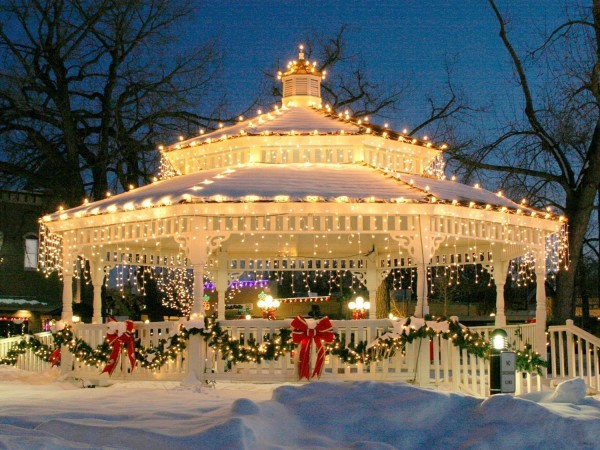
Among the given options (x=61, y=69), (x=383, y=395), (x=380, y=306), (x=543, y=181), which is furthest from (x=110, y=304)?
(x=383, y=395)

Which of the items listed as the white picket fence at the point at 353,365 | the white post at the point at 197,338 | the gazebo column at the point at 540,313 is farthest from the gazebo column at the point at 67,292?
the gazebo column at the point at 540,313

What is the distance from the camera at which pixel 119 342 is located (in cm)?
1670

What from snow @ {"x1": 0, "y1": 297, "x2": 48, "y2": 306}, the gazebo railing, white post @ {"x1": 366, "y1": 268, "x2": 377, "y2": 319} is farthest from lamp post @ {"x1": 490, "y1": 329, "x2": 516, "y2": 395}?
snow @ {"x1": 0, "y1": 297, "x2": 48, "y2": 306}

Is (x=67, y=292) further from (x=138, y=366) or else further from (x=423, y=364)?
(x=423, y=364)

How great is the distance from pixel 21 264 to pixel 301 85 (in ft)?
86.3

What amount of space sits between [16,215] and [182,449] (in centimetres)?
3628

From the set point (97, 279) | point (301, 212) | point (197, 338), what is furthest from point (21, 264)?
point (301, 212)

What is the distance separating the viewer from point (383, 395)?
37.9 ft

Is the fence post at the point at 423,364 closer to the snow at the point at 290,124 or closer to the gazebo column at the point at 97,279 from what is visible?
the snow at the point at 290,124

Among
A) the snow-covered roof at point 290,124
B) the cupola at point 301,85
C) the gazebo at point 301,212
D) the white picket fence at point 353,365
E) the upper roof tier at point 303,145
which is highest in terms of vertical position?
the cupola at point 301,85

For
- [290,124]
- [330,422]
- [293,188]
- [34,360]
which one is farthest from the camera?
[34,360]

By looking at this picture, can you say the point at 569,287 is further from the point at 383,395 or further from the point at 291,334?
the point at 383,395

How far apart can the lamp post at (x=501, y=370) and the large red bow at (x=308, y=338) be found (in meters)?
2.95

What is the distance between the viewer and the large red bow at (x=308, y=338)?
51.0ft
